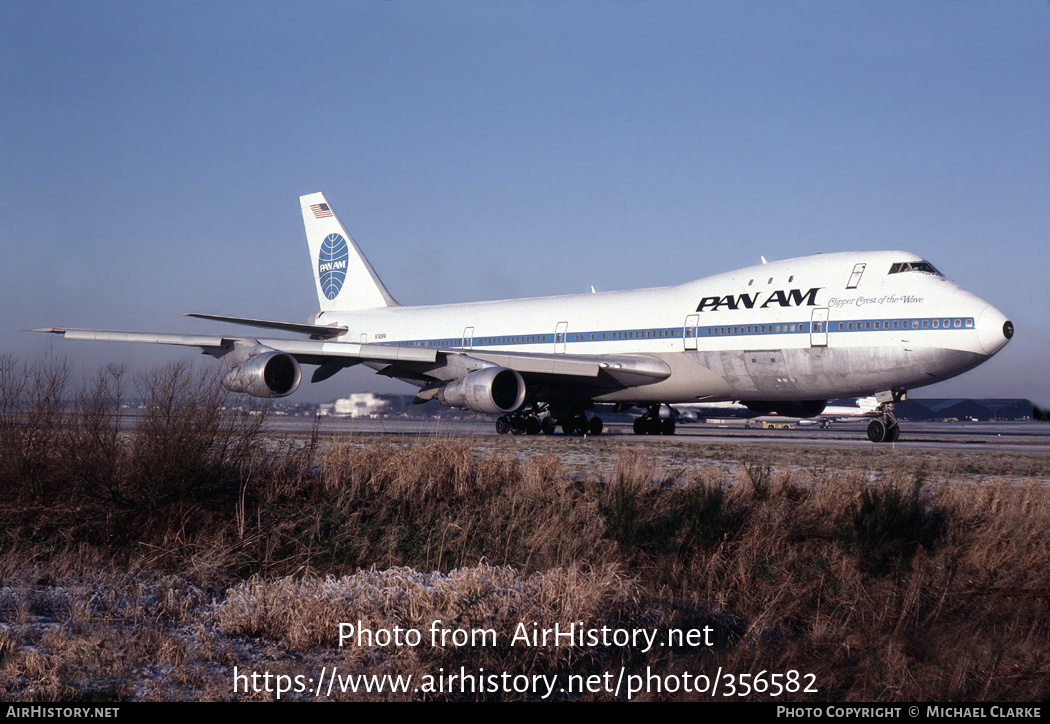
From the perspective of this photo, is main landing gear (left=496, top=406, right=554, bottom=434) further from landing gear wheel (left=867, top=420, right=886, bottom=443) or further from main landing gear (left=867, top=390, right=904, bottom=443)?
main landing gear (left=867, top=390, right=904, bottom=443)

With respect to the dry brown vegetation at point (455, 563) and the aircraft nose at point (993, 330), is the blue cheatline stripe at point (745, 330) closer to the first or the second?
the aircraft nose at point (993, 330)

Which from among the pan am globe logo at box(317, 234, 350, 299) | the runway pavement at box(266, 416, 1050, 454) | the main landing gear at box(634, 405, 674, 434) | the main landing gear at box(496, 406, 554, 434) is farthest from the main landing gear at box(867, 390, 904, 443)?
the pan am globe logo at box(317, 234, 350, 299)

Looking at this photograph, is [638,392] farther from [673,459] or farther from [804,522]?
[804,522]

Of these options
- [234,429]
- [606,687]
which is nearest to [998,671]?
[606,687]

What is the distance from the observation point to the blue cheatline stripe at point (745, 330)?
18203 millimetres

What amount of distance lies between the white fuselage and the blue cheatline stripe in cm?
2

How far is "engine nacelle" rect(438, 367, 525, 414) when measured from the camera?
2000 cm

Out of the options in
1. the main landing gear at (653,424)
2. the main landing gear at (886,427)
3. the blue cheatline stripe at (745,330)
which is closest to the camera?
the blue cheatline stripe at (745,330)

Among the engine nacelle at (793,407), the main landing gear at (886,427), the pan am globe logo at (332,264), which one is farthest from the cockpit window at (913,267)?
the pan am globe logo at (332,264)

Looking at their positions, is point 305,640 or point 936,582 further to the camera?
point 936,582

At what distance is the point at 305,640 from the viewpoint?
5188mm

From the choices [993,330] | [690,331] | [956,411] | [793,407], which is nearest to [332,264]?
[690,331]

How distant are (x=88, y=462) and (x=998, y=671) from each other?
7.73 metres

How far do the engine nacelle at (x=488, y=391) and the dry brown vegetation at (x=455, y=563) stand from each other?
890 cm
